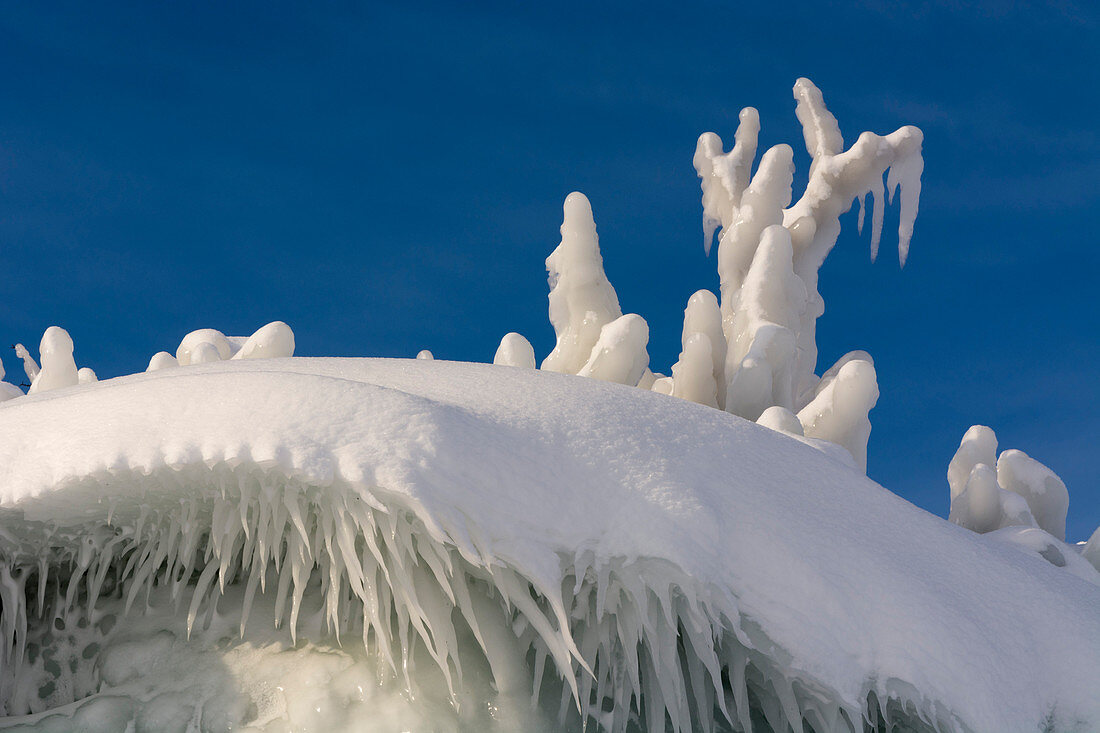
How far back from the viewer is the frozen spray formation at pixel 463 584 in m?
2.00

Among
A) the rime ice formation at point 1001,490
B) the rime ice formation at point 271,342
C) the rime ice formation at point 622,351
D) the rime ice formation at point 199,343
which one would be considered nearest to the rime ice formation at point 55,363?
the rime ice formation at point 199,343

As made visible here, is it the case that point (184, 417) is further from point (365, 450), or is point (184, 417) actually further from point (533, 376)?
point (533, 376)

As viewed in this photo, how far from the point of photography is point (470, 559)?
1886 millimetres

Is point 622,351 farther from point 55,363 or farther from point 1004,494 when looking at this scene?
point 55,363

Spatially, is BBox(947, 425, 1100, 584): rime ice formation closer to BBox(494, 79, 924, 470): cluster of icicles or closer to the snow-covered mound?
BBox(494, 79, 924, 470): cluster of icicles

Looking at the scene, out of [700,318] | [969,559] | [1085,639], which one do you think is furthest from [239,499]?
[700,318]

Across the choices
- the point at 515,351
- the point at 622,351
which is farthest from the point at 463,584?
the point at 515,351

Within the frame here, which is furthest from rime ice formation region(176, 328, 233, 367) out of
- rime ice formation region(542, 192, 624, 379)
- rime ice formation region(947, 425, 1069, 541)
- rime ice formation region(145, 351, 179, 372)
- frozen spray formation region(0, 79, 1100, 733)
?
rime ice formation region(947, 425, 1069, 541)

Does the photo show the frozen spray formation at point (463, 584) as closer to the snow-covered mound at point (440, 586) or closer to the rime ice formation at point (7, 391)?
the snow-covered mound at point (440, 586)

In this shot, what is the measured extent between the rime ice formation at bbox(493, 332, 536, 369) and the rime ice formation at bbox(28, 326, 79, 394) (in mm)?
3219

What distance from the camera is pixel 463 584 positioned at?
2035 millimetres

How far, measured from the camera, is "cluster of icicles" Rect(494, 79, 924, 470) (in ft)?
18.3

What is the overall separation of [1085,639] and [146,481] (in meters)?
2.67

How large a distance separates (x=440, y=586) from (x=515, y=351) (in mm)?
4059
